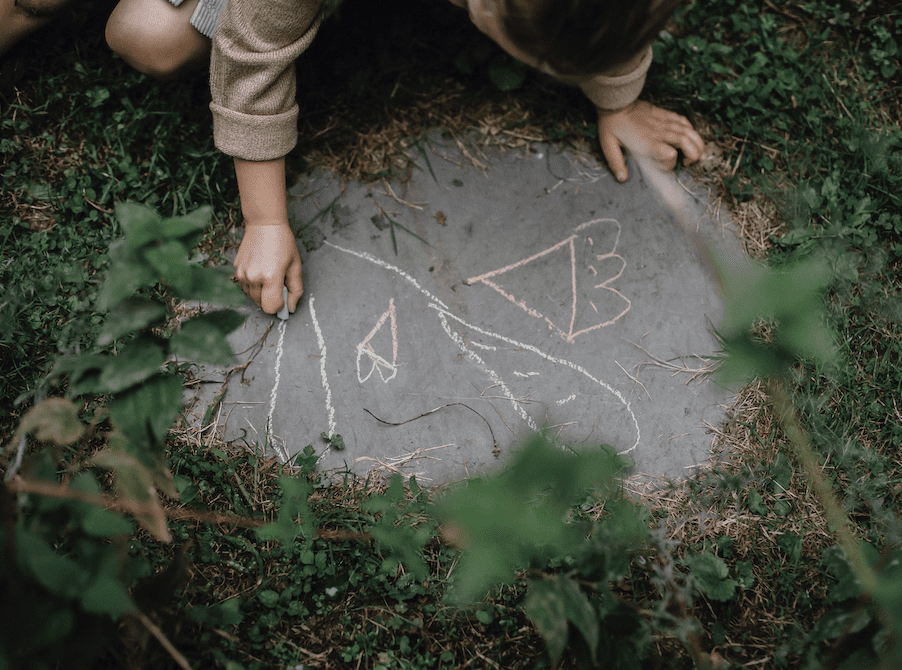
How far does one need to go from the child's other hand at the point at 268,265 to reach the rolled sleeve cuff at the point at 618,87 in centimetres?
102

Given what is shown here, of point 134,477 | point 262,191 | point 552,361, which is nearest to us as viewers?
point 134,477

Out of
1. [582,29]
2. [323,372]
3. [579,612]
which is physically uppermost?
[582,29]

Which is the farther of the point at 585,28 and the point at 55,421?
the point at 585,28

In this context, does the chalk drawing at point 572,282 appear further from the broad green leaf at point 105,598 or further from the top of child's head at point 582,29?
the broad green leaf at point 105,598

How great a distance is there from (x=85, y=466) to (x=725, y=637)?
1653 mm

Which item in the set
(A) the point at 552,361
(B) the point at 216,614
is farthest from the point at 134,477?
(A) the point at 552,361

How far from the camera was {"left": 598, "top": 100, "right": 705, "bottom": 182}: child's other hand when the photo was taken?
1840mm

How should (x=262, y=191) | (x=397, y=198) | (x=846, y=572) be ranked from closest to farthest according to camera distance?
1. (x=846, y=572)
2. (x=262, y=191)
3. (x=397, y=198)

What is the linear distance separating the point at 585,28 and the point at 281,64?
753mm

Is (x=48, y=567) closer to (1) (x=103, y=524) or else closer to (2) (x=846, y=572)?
(1) (x=103, y=524)

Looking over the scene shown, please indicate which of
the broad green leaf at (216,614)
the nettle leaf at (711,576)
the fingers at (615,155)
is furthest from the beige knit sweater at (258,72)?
the nettle leaf at (711,576)

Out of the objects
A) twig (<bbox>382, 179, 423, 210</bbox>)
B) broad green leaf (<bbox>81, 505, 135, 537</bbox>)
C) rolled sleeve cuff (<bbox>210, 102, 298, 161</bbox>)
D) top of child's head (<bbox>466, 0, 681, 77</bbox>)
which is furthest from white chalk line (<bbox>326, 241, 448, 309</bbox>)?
broad green leaf (<bbox>81, 505, 135, 537</bbox>)

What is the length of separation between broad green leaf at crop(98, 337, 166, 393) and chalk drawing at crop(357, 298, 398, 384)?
2.57 feet

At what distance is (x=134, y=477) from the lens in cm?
84
